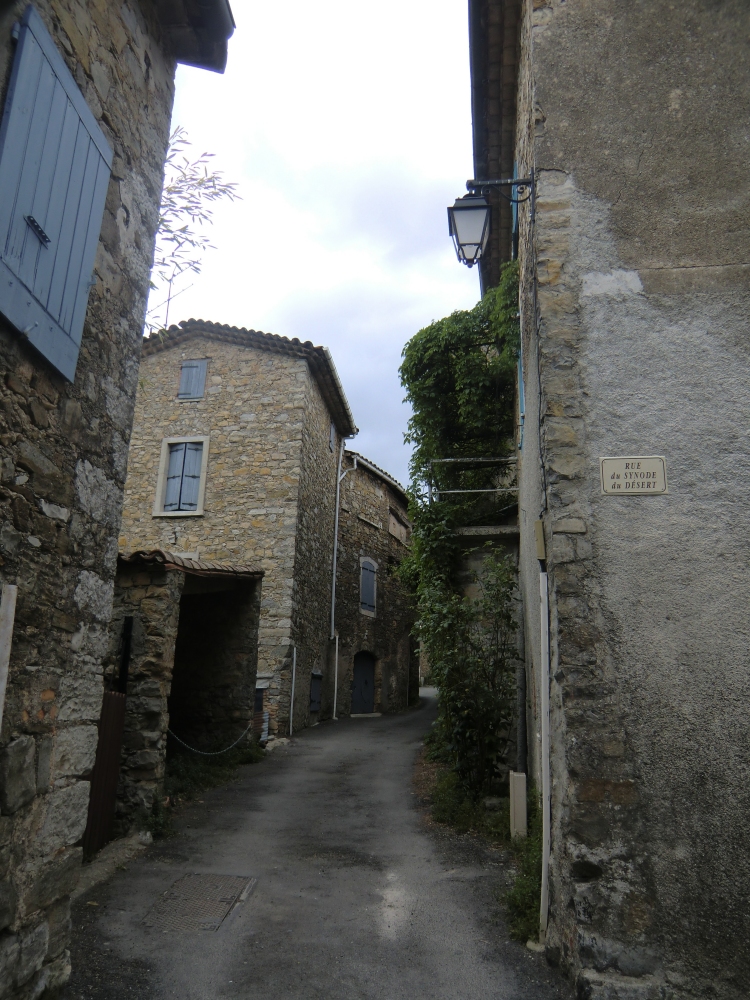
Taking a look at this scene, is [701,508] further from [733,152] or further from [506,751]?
[506,751]

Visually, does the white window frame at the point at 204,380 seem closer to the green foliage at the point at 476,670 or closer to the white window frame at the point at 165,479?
the white window frame at the point at 165,479

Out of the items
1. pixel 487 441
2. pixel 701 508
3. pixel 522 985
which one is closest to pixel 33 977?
pixel 522 985

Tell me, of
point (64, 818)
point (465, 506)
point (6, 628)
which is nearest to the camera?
point (6, 628)

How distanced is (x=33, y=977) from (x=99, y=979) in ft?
2.04

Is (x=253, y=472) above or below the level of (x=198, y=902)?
above

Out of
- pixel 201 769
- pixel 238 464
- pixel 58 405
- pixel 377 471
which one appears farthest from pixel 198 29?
pixel 377 471

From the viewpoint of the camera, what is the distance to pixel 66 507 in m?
3.26

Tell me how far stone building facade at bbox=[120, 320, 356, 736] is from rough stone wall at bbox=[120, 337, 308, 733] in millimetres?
20

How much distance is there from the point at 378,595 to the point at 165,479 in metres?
6.25

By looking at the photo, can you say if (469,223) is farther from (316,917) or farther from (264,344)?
(264,344)

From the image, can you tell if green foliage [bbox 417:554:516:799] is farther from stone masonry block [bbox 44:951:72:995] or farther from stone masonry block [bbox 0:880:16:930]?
stone masonry block [bbox 0:880:16:930]

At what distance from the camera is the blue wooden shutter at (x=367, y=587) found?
16297mm

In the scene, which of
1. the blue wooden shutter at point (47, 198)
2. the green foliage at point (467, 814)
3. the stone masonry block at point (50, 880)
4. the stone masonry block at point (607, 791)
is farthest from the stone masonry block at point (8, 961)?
the green foliage at point (467, 814)

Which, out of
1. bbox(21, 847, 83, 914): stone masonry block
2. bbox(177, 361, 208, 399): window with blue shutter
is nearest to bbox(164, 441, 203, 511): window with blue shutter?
bbox(177, 361, 208, 399): window with blue shutter
